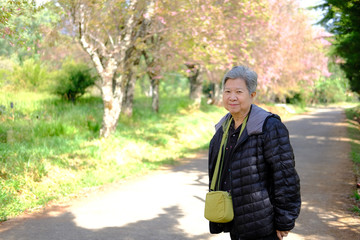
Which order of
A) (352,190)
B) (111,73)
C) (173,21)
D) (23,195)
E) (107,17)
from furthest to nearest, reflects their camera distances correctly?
(173,21) < (107,17) < (111,73) < (352,190) < (23,195)

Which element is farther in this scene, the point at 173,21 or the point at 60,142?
the point at 173,21

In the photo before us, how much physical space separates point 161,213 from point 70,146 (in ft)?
15.7

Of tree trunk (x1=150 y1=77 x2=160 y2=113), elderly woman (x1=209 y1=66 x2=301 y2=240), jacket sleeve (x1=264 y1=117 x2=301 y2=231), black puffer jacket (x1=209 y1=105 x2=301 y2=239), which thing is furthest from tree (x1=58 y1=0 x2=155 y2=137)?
jacket sleeve (x1=264 y1=117 x2=301 y2=231)


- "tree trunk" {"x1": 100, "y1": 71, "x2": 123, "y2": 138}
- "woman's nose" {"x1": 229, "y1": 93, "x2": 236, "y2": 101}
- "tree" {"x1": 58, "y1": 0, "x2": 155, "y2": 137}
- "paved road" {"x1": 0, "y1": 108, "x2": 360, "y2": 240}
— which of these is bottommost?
"paved road" {"x1": 0, "y1": 108, "x2": 360, "y2": 240}

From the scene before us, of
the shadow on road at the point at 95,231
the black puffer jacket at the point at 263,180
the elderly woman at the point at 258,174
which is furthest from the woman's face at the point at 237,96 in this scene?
the shadow on road at the point at 95,231

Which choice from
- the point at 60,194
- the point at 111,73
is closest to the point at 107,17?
the point at 111,73

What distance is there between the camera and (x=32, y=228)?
18.4 ft

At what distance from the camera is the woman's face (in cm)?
300

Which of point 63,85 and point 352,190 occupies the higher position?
point 63,85

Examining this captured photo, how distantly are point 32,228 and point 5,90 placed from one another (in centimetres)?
927

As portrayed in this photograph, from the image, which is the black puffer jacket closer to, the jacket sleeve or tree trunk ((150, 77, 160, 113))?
the jacket sleeve

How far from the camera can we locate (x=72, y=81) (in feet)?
51.5

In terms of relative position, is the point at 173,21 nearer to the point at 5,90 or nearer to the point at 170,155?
the point at 170,155

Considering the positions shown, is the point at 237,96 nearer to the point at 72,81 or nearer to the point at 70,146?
the point at 70,146
